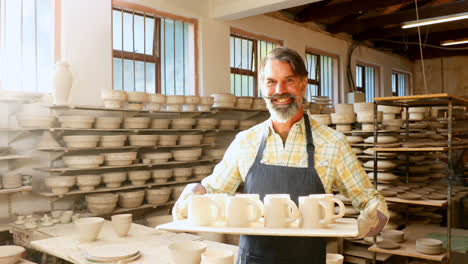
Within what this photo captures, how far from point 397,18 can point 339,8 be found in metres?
1.25

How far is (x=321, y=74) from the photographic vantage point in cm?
846

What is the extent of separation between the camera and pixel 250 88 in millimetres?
7035

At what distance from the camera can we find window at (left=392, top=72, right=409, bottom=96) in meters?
11.3

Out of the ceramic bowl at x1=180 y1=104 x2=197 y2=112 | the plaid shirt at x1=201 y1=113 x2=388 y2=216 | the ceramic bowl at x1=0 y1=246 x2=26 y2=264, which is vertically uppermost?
the ceramic bowl at x1=180 y1=104 x2=197 y2=112

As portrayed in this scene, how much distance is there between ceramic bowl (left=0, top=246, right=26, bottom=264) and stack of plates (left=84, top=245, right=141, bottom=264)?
411 millimetres

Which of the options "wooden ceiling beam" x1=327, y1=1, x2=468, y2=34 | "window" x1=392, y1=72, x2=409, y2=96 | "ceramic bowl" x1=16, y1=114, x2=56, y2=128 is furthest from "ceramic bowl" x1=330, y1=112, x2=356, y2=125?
"window" x1=392, y1=72, x2=409, y2=96

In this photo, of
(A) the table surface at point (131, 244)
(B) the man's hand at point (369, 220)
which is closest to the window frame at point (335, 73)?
(A) the table surface at point (131, 244)

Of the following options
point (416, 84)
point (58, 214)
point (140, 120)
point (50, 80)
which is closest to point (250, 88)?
point (140, 120)

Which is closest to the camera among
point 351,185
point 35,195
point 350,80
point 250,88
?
point 351,185

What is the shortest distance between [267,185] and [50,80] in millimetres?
3560

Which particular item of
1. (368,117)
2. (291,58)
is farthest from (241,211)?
(368,117)

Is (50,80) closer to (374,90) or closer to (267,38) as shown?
(267,38)

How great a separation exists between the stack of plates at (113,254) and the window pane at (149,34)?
358cm

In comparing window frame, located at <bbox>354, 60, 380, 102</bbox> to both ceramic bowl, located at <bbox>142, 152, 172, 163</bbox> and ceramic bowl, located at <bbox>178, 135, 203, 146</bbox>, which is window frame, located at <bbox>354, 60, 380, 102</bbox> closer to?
ceramic bowl, located at <bbox>178, 135, 203, 146</bbox>
